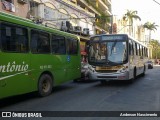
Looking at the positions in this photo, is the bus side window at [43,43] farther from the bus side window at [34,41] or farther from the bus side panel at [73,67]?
the bus side panel at [73,67]

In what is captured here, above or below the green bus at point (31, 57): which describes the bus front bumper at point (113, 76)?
below

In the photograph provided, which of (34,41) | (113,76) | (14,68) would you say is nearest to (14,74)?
(14,68)

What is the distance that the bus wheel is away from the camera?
12023 mm

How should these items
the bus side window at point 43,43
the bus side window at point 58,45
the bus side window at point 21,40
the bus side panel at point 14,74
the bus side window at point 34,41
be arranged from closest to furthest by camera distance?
1. the bus side panel at point 14,74
2. the bus side window at point 21,40
3. the bus side window at point 34,41
4. the bus side window at point 43,43
5. the bus side window at point 58,45

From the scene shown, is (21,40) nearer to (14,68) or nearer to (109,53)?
(14,68)

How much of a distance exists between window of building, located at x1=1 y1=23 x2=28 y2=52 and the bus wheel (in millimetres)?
1767

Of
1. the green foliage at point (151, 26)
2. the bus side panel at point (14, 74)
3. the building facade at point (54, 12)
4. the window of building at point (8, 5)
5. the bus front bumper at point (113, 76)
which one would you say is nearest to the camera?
the bus side panel at point (14, 74)

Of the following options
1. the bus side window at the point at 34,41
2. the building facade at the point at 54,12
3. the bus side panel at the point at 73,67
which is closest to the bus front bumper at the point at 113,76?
the bus side panel at the point at 73,67

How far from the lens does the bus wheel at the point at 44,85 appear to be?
12.0 meters

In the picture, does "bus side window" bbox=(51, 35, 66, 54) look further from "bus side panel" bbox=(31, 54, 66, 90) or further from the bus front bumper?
the bus front bumper

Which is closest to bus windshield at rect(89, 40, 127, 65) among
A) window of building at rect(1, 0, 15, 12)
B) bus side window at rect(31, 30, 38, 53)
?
bus side window at rect(31, 30, 38, 53)

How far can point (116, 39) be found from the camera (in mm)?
16406

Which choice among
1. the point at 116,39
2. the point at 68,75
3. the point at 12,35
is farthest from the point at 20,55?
the point at 116,39

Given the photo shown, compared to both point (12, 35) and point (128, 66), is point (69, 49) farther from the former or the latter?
point (12, 35)
